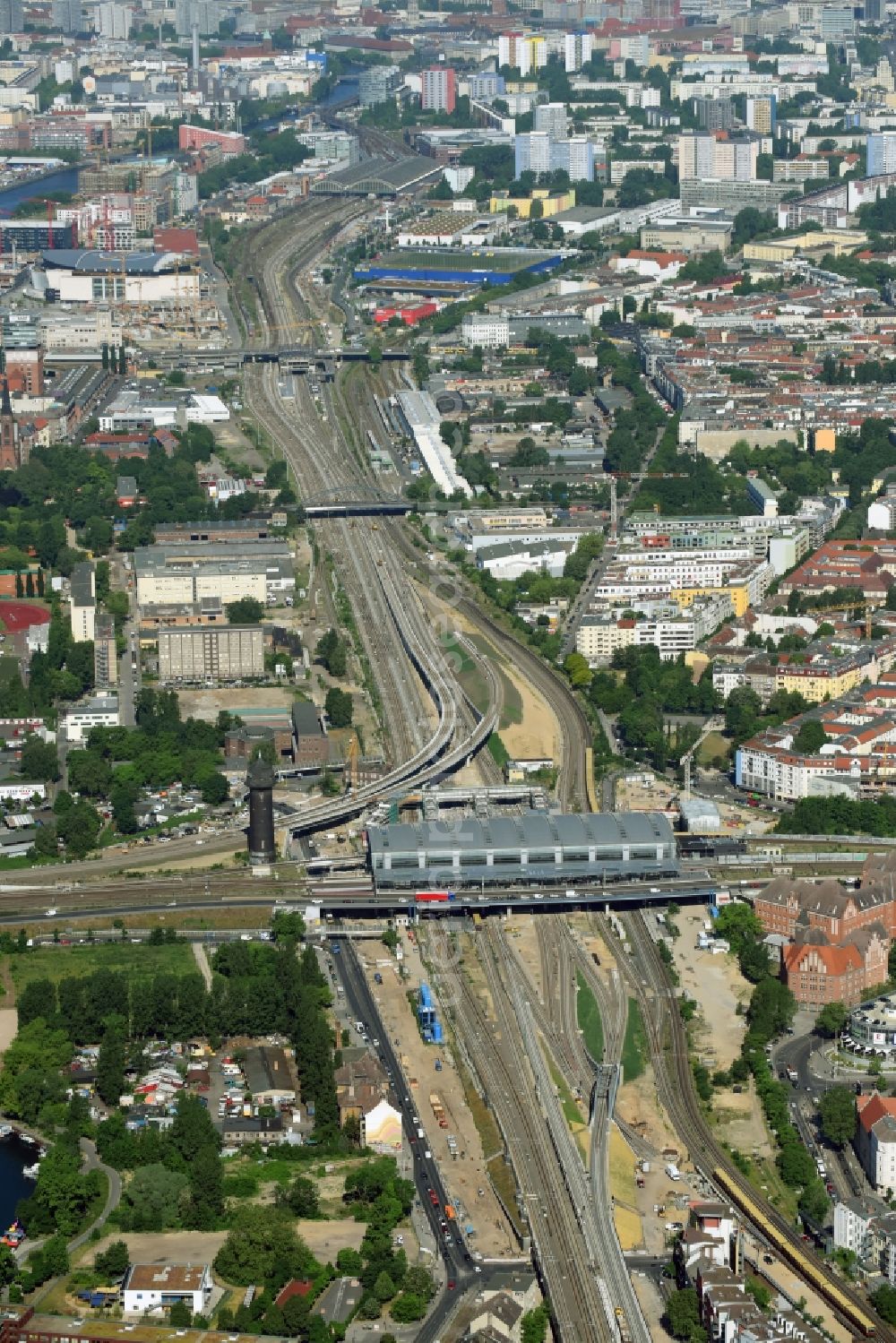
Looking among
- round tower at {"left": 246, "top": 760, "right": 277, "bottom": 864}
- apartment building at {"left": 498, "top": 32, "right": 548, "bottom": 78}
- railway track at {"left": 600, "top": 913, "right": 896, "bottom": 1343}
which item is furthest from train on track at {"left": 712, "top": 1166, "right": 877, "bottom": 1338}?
apartment building at {"left": 498, "top": 32, "right": 548, "bottom": 78}

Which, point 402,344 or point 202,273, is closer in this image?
point 402,344

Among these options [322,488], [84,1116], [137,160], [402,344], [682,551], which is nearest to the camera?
[84,1116]

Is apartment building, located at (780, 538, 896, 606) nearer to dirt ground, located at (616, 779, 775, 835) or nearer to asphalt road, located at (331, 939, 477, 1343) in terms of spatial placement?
dirt ground, located at (616, 779, 775, 835)

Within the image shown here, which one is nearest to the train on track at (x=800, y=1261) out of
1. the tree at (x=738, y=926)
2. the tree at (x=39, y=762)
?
the tree at (x=738, y=926)

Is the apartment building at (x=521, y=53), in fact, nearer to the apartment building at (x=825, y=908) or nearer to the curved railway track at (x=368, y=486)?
the curved railway track at (x=368, y=486)

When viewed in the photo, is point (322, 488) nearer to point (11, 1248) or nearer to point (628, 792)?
point (628, 792)

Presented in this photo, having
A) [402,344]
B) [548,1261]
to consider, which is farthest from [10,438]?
[548,1261]
